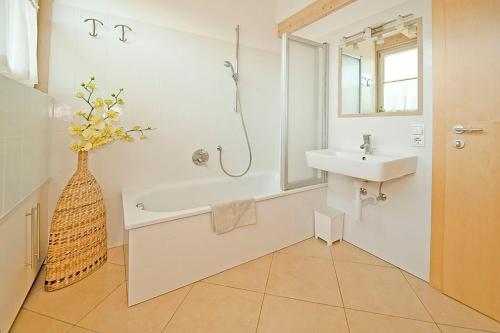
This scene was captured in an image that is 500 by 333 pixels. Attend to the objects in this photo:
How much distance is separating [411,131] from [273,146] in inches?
58.3

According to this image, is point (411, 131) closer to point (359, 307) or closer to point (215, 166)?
point (359, 307)

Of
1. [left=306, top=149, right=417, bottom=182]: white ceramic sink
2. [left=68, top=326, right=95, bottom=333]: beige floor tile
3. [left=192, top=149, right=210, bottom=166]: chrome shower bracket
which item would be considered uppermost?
[left=192, top=149, right=210, bottom=166]: chrome shower bracket

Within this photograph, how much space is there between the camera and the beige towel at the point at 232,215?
5.32ft

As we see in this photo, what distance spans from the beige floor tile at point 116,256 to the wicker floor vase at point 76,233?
0.12m

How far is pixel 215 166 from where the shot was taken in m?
2.45

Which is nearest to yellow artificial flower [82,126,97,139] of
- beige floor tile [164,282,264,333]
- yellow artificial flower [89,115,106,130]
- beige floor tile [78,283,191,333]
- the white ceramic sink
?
yellow artificial flower [89,115,106,130]

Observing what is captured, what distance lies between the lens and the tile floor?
123 centimetres

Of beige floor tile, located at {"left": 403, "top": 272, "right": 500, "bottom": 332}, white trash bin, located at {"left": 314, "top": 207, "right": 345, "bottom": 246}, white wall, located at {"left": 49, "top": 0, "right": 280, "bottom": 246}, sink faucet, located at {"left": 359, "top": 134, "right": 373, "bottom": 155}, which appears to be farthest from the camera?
white trash bin, located at {"left": 314, "top": 207, "right": 345, "bottom": 246}

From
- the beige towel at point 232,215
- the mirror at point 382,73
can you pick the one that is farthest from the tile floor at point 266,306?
the mirror at point 382,73

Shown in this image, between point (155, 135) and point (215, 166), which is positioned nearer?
point (155, 135)

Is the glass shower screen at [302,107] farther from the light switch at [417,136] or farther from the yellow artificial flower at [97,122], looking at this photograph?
the yellow artificial flower at [97,122]

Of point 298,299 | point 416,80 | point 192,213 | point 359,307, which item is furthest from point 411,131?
point 192,213

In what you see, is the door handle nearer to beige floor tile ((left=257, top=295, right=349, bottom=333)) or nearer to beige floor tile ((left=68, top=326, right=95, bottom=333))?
beige floor tile ((left=257, top=295, right=349, bottom=333))

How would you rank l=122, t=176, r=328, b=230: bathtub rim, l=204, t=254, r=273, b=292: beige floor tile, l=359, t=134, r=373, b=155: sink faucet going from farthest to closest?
1. l=359, t=134, r=373, b=155: sink faucet
2. l=204, t=254, r=273, b=292: beige floor tile
3. l=122, t=176, r=328, b=230: bathtub rim
